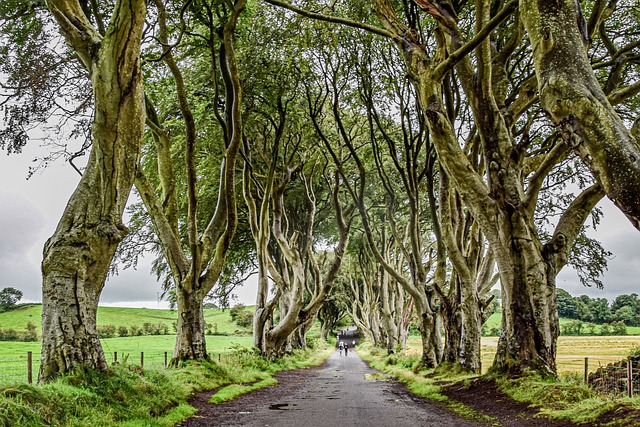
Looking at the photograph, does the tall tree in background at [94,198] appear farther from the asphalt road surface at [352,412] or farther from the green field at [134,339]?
the asphalt road surface at [352,412]

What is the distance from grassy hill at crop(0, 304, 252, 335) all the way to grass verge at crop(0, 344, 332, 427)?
1670 centimetres

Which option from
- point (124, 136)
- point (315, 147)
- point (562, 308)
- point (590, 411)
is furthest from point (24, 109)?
point (562, 308)

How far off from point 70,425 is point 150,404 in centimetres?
212

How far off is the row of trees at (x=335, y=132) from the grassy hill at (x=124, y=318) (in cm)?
1326

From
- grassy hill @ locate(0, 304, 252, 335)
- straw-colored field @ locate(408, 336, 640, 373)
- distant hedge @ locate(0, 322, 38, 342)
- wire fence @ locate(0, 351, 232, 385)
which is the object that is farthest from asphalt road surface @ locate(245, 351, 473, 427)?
distant hedge @ locate(0, 322, 38, 342)

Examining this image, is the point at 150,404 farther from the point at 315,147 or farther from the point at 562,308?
the point at 562,308

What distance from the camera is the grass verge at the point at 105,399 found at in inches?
223

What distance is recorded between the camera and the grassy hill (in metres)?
45.0

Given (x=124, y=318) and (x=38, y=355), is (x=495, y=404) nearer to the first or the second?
(x=38, y=355)

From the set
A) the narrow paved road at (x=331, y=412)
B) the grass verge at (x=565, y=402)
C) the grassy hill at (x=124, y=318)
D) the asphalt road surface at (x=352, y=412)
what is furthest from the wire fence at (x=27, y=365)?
the grassy hill at (x=124, y=318)

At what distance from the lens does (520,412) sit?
801 cm

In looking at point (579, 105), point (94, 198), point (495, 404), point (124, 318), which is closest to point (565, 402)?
point (495, 404)

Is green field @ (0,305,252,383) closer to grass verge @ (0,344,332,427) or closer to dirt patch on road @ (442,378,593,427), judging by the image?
grass verge @ (0,344,332,427)

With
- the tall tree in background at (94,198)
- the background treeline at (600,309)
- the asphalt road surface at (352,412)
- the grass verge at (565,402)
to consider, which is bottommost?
the background treeline at (600,309)
